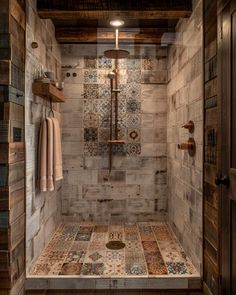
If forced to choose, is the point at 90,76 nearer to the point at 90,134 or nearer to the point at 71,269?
the point at 90,134

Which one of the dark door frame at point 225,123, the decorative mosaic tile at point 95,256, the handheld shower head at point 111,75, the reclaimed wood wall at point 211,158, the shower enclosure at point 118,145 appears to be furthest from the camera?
the handheld shower head at point 111,75

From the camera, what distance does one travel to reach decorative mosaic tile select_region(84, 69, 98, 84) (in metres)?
3.33

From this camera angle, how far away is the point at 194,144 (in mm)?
2285

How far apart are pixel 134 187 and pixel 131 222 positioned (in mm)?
437

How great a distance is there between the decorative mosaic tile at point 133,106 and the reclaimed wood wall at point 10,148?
163cm

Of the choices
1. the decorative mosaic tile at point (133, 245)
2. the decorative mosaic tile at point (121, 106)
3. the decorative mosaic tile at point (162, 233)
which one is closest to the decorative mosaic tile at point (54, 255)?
the decorative mosaic tile at point (133, 245)

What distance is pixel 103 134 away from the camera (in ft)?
A: 11.1

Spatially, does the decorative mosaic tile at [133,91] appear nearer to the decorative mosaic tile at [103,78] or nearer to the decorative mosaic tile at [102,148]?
the decorative mosaic tile at [103,78]

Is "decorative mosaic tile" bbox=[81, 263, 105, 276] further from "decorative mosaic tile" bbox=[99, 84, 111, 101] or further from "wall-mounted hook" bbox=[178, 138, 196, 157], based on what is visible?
"decorative mosaic tile" bbox=[99, 84, 111, 101]

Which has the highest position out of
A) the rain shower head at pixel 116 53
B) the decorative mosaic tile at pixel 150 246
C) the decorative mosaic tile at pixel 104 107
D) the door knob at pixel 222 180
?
the rain shower head at pixel 116 53

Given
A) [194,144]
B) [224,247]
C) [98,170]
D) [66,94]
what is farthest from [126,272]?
[66,94]

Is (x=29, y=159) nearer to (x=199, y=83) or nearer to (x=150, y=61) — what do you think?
(x=199, y=83)

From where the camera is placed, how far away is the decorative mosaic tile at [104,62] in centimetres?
331

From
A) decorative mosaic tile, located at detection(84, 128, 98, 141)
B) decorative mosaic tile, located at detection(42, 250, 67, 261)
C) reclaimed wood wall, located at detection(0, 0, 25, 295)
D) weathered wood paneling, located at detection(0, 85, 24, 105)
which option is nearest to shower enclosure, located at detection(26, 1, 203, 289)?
decorative mosaic tile, located at detection(84, 128, 98, 141)
